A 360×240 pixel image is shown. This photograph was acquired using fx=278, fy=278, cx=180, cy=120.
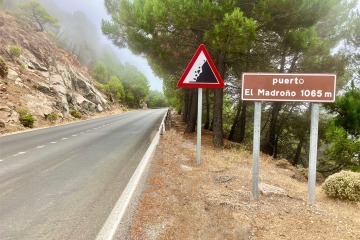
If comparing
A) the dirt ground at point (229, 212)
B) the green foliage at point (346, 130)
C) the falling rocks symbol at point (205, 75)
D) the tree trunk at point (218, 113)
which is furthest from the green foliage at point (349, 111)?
the falling rocks symbol at point (205, 75)

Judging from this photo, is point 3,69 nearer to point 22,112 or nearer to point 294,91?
point 22,112

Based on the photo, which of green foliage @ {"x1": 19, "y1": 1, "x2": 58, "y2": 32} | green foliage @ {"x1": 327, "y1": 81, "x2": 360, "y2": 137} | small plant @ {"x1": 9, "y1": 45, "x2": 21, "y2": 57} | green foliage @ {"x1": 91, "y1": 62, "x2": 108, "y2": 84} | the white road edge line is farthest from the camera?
green foliage @ {"x1": 91, "y1": 62, "x2": 108, "y2": 84}

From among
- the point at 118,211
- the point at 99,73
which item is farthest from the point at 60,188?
the point at 99,73

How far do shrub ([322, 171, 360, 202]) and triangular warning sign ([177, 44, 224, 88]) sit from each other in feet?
11.2

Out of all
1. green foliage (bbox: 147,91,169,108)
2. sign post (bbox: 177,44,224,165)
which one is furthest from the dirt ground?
green foliage (bbox: 147,91,169,108)

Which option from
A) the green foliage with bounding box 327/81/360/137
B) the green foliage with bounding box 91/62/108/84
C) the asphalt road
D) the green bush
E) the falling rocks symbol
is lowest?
the asphalt road

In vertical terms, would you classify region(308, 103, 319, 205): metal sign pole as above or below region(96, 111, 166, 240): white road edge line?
above

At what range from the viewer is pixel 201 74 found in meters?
7.41

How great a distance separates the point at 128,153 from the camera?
9422 mm

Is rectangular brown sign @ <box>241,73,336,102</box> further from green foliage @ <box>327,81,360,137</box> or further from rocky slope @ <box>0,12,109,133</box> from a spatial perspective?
rocky slope @ <box>0,12,109,133</box>

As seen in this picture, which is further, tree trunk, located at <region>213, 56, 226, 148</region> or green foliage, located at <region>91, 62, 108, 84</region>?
green foliage, located at <region>91, 62, 108, 84</region>

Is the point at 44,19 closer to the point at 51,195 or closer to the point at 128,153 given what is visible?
the point at 128,153

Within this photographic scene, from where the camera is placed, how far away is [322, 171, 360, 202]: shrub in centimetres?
570

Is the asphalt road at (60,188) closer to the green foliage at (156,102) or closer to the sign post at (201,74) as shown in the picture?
the sign post at (201,74)
